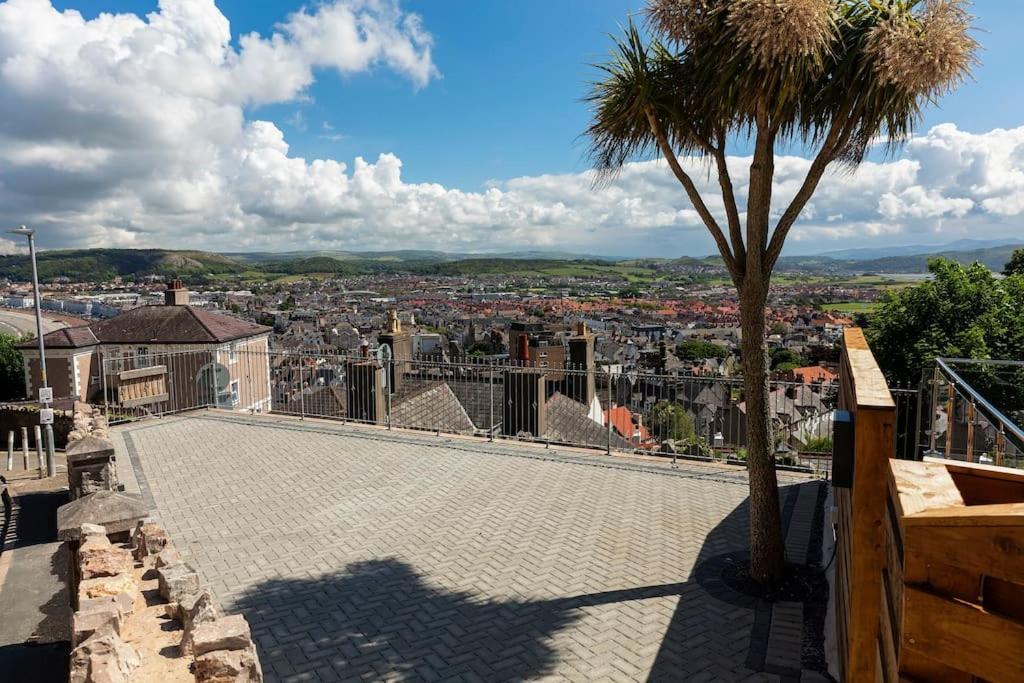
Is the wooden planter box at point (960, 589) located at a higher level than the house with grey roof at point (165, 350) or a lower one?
higher

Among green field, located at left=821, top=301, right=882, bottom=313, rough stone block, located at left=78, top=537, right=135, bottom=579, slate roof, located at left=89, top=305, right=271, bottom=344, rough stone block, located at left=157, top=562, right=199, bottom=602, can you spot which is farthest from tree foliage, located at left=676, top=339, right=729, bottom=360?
rough stone block, located at left=157, top=562, right=199, bottom=602

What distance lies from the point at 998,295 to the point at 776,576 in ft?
57.9

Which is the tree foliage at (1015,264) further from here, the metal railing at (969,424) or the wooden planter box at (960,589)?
the wooden planter box at (960,589)

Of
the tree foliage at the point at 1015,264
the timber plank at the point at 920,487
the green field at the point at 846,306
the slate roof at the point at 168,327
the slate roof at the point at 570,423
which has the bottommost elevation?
the green field at the point at 846,306

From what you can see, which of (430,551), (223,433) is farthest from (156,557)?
(223,433)

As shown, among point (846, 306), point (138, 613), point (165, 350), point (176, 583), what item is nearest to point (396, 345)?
point (176, 583)

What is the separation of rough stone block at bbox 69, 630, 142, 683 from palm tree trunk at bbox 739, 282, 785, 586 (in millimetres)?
5028

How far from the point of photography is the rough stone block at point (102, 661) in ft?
10.3

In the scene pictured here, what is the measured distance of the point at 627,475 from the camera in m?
10.2

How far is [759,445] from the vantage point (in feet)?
20.3

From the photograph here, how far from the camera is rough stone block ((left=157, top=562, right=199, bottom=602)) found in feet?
13.8

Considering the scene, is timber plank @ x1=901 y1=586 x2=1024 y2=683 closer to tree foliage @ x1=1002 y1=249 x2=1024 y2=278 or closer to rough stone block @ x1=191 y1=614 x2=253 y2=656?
rough stone block @ x1=191 y1=614 x2=253 y2=656

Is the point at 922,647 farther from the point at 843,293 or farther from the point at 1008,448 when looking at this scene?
the point at 843,293

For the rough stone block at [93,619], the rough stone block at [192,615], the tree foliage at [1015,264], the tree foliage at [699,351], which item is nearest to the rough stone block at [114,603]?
the rough stone block at [93,619]
